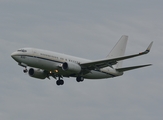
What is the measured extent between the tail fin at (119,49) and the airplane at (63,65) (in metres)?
3.10

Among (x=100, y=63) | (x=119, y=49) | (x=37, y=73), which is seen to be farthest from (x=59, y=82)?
(x=119, y=49)

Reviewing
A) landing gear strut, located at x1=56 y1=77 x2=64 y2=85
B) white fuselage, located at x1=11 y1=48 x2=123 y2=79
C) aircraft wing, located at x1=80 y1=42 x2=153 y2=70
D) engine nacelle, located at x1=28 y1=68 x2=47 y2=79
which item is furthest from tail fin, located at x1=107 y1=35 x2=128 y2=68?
engine nacelle, located at x1=28 y1=68 x2=47 y2=79

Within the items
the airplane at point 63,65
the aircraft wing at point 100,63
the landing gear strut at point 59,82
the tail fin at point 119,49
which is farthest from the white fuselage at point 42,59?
the tail fin at point 119,49

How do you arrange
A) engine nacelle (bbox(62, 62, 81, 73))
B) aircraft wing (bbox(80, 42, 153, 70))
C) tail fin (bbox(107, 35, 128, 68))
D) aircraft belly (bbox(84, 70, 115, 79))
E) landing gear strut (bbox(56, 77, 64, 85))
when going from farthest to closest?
tail fin (bbox(107, 35, 128, 68)) → landing gear strut (bbox(56, 77, 64, 85)) → aircraft belly (bbox(84, 70, 115, 79)) → aircraft wing (bbox(80, 42, 153, 70)) → engine nacelle (bbox(62, 62, 81, 73))

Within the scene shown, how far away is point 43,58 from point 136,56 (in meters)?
13.7

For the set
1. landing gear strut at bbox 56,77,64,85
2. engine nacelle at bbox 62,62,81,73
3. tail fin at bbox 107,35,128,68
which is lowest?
engine nacelle at bbox 62,62,81,73

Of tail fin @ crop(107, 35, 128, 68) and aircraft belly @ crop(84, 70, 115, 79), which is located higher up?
tail fin @ crop(107, 35, 128, 68)

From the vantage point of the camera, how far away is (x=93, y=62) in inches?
3568

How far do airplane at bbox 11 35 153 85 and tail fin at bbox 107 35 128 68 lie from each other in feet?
10.2

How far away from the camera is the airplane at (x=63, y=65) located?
8731 centimetres

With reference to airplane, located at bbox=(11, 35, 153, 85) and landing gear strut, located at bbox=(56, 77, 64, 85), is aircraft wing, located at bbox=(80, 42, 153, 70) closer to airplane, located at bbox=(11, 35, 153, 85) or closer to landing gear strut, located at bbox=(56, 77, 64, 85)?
airplane, located at bbox=(11, 35, 153, 85)

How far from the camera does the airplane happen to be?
87312mm

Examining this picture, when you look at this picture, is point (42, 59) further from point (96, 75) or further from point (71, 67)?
point (96, 75)

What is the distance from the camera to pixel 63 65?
292ft
